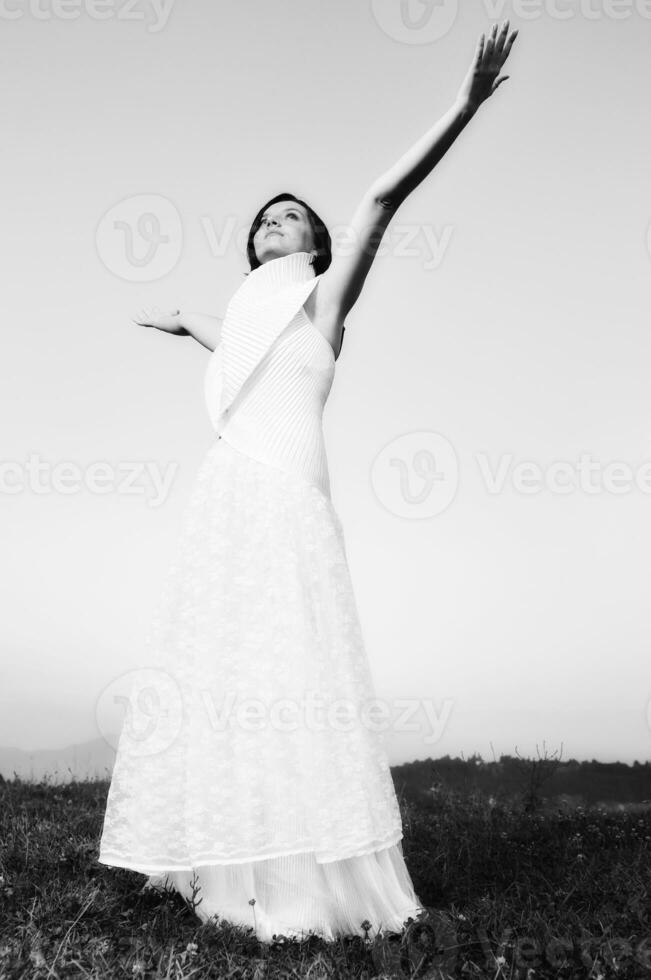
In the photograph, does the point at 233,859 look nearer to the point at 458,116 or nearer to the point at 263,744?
the point at 263,744

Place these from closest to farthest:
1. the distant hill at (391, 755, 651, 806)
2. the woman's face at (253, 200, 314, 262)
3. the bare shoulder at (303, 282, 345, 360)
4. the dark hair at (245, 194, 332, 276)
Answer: the bare shoulder at (303, 282, 345, 360), the woman's face at (253, 200, 314, 262), the dark hair at (245, 194, 332, 276), the distant hill at (391, 755, 651, 806)

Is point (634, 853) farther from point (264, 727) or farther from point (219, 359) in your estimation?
point (219, 359)

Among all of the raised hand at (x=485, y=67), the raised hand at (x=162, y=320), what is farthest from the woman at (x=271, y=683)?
the raised hand at (x=162, y=320)

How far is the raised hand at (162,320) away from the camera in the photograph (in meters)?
4.58

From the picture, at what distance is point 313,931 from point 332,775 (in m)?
0.53

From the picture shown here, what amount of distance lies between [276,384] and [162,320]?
1271 millimetres

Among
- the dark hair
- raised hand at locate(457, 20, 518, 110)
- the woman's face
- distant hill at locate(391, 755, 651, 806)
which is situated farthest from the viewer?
distant hill at locate(391, 755, 651, 806)

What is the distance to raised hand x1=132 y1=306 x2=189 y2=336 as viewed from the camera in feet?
15.0

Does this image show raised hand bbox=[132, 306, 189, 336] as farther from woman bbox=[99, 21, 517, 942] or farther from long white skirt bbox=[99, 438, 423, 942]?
long white skirt bbox=[99, 438, 423, 942]

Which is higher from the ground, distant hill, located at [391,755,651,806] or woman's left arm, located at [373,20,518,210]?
woman's left arm, located at [373,20,518,210]

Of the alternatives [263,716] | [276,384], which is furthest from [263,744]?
[276,384]

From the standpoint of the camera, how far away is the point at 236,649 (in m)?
3.25

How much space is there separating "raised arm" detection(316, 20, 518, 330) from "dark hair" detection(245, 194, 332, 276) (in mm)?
421

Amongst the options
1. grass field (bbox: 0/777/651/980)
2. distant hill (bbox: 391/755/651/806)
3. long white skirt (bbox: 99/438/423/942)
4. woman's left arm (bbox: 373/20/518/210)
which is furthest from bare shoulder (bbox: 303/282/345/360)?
distant hill (bbox: 391/755/651/806)
